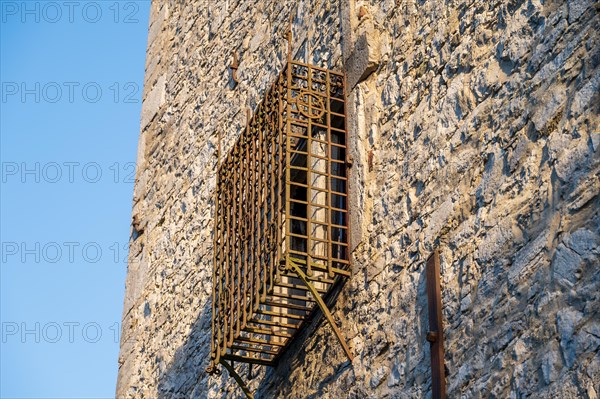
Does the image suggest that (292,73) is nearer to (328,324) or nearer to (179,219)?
(328,324)

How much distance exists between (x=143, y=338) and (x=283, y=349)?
247 cm

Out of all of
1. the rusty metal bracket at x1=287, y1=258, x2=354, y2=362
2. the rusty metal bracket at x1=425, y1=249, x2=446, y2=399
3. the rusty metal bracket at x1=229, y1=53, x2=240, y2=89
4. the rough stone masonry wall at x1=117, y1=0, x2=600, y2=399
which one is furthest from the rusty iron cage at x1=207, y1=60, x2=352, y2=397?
the rusty metal bracket at x1=229, y1=53, x2=240, y2=89

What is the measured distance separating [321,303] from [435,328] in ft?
2.90

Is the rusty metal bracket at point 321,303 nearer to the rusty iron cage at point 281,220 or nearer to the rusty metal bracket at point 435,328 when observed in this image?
the rusty iron cage at point 281,220

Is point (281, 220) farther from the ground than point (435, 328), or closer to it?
farther from the ground

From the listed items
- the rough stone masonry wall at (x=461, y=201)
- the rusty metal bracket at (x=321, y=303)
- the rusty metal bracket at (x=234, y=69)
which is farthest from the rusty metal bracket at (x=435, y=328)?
the rusty metal bracket at (x=234, y=69)

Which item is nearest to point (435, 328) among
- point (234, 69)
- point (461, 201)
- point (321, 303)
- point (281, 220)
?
point (461, 201)

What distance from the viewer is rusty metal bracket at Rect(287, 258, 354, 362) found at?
5141mm

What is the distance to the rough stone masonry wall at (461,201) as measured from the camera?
12.8ft

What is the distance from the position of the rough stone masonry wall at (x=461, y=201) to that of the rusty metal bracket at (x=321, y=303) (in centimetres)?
7

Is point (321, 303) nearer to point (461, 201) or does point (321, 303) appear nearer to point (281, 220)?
point (281, 220)

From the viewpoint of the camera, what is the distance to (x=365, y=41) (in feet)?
18.8

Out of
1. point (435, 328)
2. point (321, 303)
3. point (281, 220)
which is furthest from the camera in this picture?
point (281, 220)

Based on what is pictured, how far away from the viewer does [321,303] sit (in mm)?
5227
